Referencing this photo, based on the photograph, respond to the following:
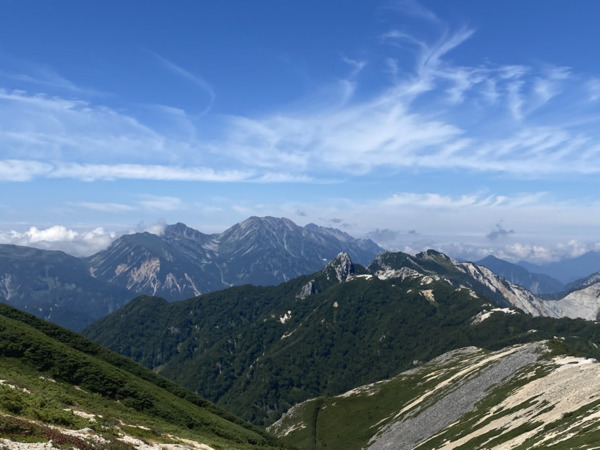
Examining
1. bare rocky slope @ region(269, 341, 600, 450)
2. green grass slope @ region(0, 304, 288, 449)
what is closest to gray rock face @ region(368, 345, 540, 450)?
bare rocky slope @ region(269, 341, 600, 450)

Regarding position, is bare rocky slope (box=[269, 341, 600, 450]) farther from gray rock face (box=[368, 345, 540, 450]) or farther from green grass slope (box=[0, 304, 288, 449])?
green grass slope (box=[0, 304, 288, 449])

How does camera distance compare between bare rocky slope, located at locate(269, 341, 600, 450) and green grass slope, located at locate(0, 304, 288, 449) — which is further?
bare rocky slope, located at locate(269, 341, 600, 450)

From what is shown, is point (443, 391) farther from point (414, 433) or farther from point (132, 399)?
point (132, 399)

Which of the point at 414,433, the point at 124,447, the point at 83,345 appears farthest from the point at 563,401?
the point at 83,345

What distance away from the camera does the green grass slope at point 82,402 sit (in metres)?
40.4

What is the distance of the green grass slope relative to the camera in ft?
132

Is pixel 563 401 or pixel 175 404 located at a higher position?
pixel 175 404

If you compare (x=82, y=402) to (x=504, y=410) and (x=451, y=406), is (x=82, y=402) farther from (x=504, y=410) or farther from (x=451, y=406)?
(x=451, y=406)

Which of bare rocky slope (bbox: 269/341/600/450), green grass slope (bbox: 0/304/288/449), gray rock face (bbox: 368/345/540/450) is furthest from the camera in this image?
gray rock face (bbox: 368/345/540/450)

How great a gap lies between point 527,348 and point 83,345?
166677 mm

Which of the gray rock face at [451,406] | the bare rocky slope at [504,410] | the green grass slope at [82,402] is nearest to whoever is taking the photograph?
the green grass slope at [82,402]

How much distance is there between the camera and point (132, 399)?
8175 cm

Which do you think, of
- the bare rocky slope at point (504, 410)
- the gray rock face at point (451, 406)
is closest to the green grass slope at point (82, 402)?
the bare rocky slope at point (504, 410)

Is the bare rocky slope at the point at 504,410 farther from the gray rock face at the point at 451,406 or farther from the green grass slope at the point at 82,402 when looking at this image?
the green grass slope at the point at 82,402
